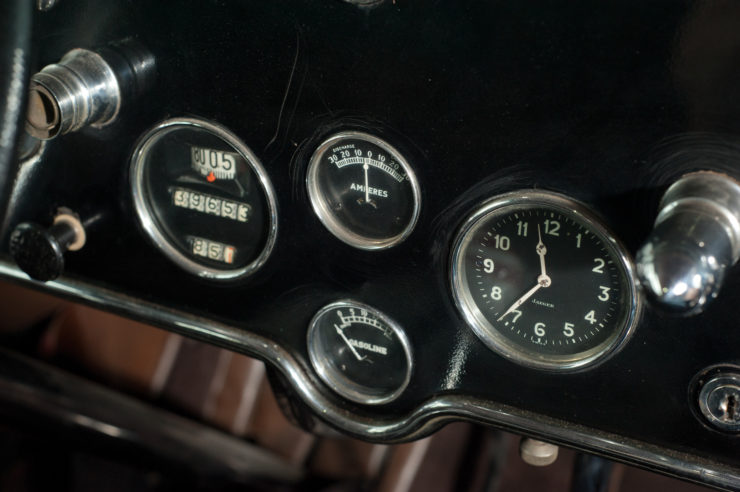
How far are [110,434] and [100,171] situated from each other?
0.72 meters

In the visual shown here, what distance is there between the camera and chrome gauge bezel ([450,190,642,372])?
3.51 ft

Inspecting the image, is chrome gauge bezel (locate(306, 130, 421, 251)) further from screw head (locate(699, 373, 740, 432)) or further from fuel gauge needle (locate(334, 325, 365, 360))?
screw head (locate(699, 373, 740, 432))

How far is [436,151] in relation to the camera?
3.72 feet

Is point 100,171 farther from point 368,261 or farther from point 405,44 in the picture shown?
point 405,44

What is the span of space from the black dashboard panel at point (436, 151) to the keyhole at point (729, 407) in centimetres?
4

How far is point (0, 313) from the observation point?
216 cm

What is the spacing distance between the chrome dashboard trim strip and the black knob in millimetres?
122

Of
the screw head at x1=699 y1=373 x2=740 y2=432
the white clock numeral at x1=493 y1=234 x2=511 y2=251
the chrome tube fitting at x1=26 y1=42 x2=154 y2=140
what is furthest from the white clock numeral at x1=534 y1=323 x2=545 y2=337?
the chrome tube fitting at x1=26 y1=42 x2=154 y2=140

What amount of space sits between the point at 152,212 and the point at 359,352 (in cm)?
43

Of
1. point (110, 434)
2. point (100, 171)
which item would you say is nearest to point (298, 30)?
point (100, 171)

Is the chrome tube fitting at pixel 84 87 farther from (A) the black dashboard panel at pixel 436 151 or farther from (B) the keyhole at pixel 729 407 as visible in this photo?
(B) the keyhole at pixel 729 407

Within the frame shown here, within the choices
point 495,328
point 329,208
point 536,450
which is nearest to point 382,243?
point 329,208

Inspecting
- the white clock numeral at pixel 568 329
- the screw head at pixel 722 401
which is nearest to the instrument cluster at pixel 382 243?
the white clock numeral at pixel 568 329

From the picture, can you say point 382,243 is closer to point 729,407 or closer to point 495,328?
point 495,328
